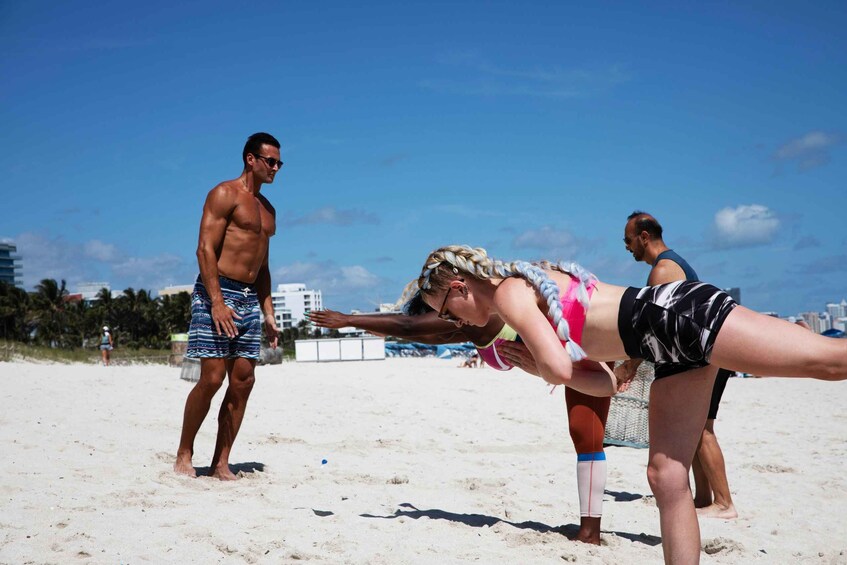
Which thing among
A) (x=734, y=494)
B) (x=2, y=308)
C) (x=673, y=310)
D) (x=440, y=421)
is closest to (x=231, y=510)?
(x=673, y=310)

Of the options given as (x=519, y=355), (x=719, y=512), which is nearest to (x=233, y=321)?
(x=519, y=355)

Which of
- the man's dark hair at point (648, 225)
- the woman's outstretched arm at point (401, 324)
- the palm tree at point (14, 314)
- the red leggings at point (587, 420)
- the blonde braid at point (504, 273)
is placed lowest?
the red leggings at point (587, 420)

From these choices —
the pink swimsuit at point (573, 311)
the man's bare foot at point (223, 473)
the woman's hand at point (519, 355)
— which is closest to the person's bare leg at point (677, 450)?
the pink swimsuit at point (573, 311)

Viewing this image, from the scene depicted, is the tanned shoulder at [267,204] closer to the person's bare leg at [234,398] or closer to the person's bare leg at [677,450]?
the person's bare leg at [234,398]

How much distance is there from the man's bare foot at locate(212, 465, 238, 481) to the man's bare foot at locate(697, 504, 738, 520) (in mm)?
3289

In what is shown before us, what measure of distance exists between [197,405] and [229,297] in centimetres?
85

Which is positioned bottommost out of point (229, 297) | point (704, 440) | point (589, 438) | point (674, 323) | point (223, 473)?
point (223, 473)

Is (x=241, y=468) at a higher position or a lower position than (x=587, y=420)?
lower

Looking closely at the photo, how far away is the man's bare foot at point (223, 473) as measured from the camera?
17.3 ft

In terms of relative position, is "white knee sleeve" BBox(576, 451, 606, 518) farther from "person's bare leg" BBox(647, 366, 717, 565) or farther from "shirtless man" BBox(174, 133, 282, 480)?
"shirtless man" BBox(174, 133, 282, 480)

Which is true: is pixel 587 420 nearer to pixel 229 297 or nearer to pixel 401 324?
pixel 401 324

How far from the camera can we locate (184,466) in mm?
5320

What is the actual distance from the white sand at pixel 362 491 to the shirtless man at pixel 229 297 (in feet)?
1.54

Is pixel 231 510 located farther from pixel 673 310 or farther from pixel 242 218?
pixel 673 310
